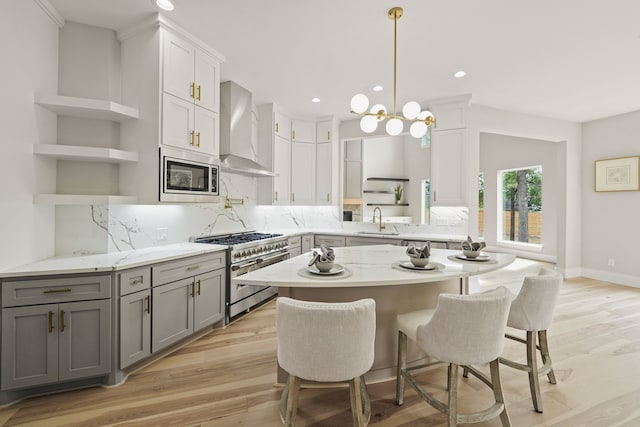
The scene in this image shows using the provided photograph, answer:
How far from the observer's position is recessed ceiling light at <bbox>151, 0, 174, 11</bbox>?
2.33 m

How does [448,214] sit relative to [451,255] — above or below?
above

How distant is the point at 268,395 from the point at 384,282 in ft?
4.04

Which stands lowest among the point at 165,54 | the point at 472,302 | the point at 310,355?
the point at 310,355

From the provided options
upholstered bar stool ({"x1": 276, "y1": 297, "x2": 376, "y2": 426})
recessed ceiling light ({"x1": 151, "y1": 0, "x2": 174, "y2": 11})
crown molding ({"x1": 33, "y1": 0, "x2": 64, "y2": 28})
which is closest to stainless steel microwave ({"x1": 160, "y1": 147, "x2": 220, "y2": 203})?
recessed ceiling light ({"x1": 151, "y1": 0, "x2": 174, "y2": 11})

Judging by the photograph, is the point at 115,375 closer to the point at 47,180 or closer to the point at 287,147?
the point at 47,180

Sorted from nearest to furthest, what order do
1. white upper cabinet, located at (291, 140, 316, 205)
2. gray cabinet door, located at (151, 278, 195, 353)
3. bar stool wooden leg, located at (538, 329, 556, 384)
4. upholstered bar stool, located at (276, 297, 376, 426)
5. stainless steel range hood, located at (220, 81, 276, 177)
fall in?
upholstered bar stool, located at (276, 297, 376, 426)
bar stool wooden leg, located at (538, 329, 556, 384)
gray cabinet door, located at (151, 278, 195, 353)
stainless steel range hood, located at (220, 81, 276, 177)
white upper cabinet, located at (291, 140, 316, 205)

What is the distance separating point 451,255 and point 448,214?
83.0 inches

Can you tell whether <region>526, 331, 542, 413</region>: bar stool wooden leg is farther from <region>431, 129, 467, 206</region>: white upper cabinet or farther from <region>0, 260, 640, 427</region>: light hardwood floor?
<region>431, 129, 467, 206</region>: white upper cabinet

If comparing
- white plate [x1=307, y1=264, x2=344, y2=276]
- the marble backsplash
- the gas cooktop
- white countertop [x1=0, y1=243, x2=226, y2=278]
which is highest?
the marble backsplash

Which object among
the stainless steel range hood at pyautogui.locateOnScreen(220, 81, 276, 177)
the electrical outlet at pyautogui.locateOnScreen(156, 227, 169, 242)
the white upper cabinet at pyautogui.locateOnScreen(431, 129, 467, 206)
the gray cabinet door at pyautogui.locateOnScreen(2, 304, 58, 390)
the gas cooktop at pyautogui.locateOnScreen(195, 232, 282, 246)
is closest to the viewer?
the gray cabinet door at pyautogui.locateOnScreen(2, 304, 58, 390)

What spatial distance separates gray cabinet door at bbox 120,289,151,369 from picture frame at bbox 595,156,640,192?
22.8ft

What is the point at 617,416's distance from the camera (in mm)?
1920

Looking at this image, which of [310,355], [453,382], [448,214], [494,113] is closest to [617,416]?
[453,382]

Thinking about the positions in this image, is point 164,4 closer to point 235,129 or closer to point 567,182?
point 235,129
